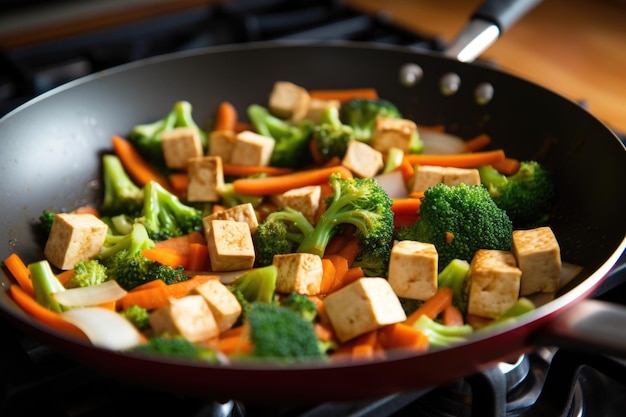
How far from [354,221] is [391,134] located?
441 millimetres

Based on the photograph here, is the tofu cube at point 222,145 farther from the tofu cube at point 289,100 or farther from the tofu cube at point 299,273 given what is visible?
the tofu cube at point 299,273

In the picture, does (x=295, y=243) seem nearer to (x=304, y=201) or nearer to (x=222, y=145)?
(x=304, y=201)

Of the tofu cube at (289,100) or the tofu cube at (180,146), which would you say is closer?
the tofu cube at (180,146)

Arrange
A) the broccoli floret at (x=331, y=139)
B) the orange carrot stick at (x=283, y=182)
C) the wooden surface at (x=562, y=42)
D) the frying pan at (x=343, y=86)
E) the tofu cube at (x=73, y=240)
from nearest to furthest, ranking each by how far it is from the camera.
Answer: the frying pan at (x=343, y=86)
the tofu cube at (x=73, y=240)
the orange carrot stick at (x=283, y=182)
the broccoli floret at (x=331, y=139)
the wooden surface at (x=562, y=42)

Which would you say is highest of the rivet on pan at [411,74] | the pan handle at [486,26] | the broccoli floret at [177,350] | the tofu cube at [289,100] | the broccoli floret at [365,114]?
the pan handle at [486,26]

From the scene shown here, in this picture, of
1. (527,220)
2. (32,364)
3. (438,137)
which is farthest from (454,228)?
(32,364)

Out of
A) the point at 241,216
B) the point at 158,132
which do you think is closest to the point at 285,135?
the point at 158,132

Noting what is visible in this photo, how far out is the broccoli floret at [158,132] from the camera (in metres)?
1.96

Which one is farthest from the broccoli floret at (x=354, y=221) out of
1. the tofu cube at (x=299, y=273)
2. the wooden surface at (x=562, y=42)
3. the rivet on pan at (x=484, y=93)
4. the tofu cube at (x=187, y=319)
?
the wooden surface at (x=562, y=42)

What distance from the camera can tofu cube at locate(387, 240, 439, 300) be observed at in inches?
54.9

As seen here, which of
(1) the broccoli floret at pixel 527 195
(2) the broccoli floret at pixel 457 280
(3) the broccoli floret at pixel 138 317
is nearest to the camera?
(3) the broccoli floret at pixel 138 317

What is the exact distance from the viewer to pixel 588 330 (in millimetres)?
1082

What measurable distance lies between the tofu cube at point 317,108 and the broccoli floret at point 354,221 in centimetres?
46

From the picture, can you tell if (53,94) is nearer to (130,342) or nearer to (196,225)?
(196,225)
